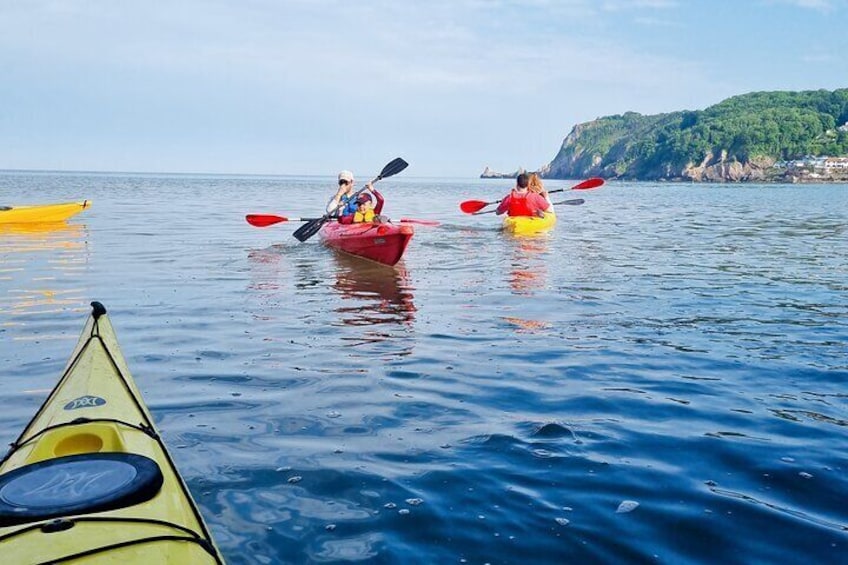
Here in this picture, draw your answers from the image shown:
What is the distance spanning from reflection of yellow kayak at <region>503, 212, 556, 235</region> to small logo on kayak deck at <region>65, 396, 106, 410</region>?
650 inches

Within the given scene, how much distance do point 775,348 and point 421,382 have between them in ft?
11.9

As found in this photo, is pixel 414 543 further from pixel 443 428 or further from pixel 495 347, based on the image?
pixel 495 347

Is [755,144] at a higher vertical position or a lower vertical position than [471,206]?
higher

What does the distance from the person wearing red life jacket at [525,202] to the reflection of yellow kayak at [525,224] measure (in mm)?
174

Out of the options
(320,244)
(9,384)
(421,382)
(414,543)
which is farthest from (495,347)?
(320,244)

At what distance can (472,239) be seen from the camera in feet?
62.8

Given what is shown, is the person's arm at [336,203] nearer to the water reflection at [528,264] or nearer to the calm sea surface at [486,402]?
the calm sea surface at [486,402]

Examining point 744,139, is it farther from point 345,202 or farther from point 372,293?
point 372,293

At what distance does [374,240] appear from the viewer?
13.4 m

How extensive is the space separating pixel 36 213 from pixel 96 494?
73.5 feet

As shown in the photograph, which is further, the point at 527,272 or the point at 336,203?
the point at 336,203

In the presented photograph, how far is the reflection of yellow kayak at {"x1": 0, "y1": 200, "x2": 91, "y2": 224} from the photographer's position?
21391 mm

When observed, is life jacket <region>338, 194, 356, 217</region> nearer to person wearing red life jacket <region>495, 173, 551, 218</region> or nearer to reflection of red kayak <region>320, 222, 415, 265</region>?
reflection of red kayak <region>320, 222, 415, 265</region>

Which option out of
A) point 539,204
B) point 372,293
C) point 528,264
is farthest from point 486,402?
point 539,204
